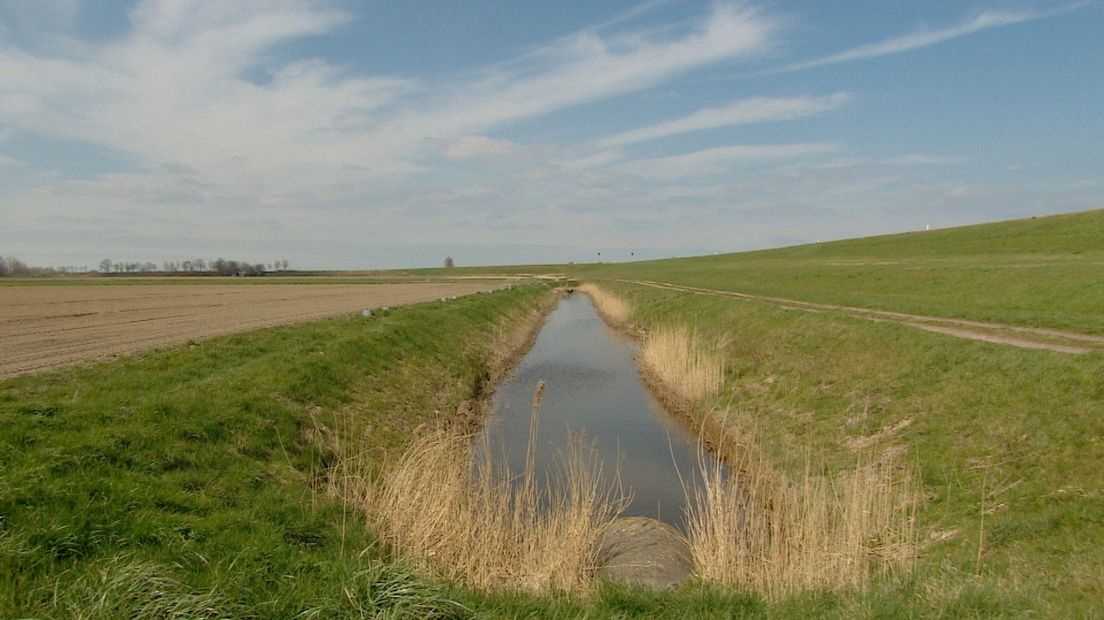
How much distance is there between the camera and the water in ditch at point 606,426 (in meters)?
11.7

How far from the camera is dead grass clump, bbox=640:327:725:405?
59.2 ft

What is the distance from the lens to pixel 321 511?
7797mm

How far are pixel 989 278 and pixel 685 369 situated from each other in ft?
74.6

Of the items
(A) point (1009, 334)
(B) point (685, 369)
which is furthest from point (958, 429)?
(B) point (685, 369)

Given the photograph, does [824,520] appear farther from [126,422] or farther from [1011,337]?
[1011,337]

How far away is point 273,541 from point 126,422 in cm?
402

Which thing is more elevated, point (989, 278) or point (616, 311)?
point (989, 278)

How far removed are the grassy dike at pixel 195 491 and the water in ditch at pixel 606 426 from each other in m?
2.53

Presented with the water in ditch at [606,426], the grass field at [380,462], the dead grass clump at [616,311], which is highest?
the grass field at [380,462]

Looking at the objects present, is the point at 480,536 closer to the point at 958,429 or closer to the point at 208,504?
the point at 208,504

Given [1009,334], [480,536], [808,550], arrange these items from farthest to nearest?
1. [1009,334]
2. [480,536]
3. [808,550]

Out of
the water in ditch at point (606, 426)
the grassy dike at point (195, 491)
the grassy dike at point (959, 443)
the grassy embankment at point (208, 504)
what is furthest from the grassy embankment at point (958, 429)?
the grassy dike at point (195, 491)

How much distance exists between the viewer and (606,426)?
52.6ft

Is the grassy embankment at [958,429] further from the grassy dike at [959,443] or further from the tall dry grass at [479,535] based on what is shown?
the tall dry grass at [479,535]
